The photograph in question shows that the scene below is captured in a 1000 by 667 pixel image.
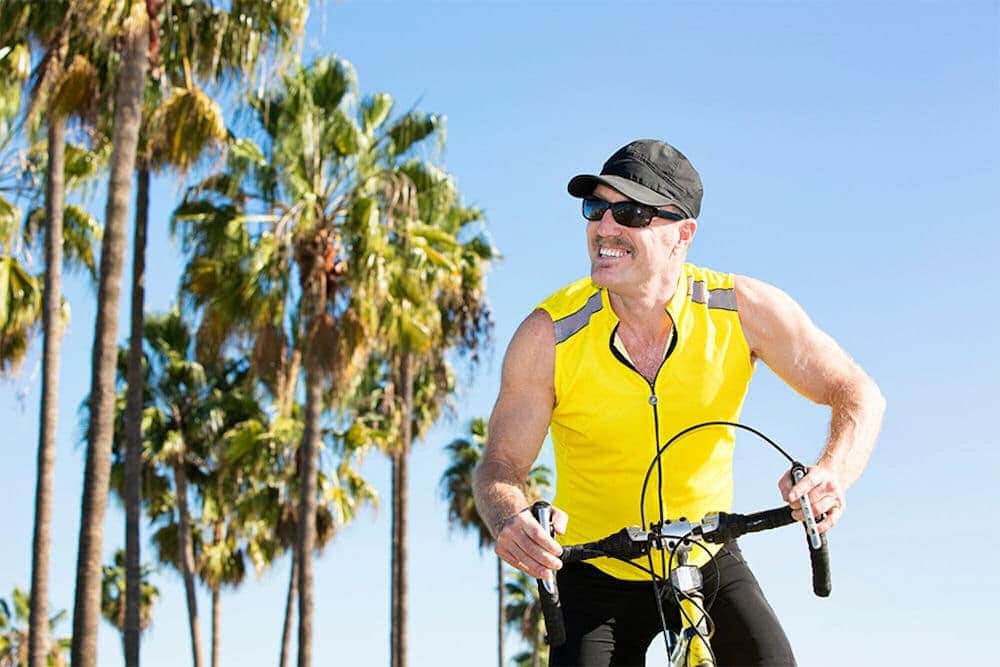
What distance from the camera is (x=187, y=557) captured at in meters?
31.5

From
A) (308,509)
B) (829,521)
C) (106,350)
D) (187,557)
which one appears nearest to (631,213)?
(829,521)

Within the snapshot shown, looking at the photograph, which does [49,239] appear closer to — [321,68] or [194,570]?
[321,68]

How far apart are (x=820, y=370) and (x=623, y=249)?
0.69m

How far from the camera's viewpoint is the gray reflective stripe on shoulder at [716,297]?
4328mm

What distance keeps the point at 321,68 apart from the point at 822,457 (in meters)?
20.2

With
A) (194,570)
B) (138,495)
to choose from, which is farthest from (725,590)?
(194,570)

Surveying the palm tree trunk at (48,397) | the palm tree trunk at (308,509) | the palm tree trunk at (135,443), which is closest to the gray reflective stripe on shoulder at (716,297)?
the palm tree trunk at (135,443)

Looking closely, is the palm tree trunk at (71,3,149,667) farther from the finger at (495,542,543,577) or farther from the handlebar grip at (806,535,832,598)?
the handlebar grip at (806,535,832,598)

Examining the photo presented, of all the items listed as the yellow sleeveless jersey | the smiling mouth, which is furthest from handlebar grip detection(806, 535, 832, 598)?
the smiling mouth

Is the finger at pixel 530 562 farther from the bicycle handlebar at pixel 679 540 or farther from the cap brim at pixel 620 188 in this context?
the cap brim at pixel 620 188

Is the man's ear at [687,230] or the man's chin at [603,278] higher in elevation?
the man's ear at [687,230]

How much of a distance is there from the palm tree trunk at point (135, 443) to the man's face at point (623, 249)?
14.9 m

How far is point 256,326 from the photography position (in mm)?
21781

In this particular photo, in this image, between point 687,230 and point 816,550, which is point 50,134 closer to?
point 687,230
